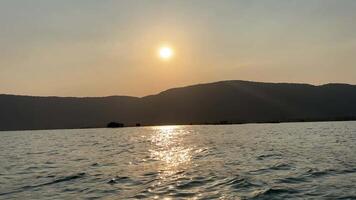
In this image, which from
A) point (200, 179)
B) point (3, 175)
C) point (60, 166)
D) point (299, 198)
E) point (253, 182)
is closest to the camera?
point (299, 198)

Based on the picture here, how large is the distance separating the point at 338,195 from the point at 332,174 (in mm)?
7181

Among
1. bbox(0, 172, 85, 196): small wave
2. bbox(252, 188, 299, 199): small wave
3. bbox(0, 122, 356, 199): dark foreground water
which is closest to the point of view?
bbox(252, 188, 299, 199): small wave

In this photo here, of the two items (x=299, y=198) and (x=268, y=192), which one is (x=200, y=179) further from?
(x=299, y=198)

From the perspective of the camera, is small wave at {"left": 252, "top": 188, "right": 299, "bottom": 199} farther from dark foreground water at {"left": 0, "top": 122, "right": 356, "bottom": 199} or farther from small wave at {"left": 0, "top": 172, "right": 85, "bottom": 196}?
small wave at {"left": 0, "top": 172, "right": 85, "bottom": 196}

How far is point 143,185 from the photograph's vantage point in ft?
98.1

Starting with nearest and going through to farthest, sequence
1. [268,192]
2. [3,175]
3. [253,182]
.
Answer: [268,192] → [253,182] → [3,175]

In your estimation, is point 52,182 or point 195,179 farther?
point 52,182

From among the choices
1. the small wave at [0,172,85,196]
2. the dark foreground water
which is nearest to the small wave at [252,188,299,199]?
the dark foreground water

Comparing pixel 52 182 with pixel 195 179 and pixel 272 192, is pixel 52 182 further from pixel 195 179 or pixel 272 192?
pixel 272 192

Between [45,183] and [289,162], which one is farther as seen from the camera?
[289,162]

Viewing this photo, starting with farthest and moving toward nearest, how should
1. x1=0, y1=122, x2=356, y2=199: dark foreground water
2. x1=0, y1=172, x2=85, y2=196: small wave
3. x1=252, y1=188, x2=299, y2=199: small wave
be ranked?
x1=0, y1=172, x2=85, y2=196: small wave, x1=0, y1=122, x2=356, y2=199: dark foreground water, x1=252, y1=188, x2=299, y2=199: small wave

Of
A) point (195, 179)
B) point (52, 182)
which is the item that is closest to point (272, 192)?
point (195, 179)

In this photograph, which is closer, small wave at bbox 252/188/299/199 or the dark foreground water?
small wave at bbox 252/188/299/199

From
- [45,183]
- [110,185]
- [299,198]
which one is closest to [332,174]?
[299,198]
